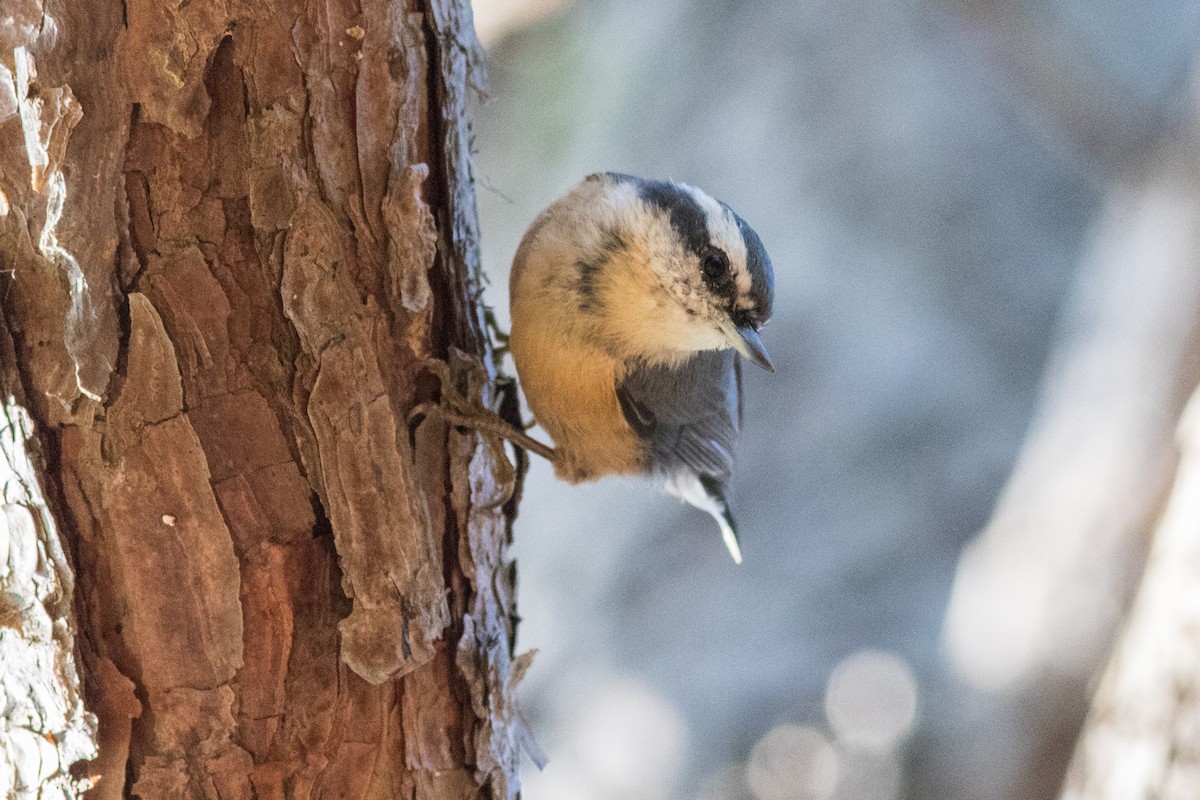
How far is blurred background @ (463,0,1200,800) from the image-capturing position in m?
2.56

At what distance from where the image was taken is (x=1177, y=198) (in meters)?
2.51

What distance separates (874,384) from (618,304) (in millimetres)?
1616

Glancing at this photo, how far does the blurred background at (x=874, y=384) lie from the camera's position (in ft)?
8.40

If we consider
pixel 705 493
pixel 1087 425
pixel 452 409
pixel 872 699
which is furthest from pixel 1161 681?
pixel 452 409

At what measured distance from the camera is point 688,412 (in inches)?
72.0

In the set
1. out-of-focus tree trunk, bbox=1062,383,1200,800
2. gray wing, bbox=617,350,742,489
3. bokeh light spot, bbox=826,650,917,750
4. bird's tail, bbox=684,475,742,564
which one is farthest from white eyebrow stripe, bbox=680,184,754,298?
bokeh light spot, bbox=826,650,917,750

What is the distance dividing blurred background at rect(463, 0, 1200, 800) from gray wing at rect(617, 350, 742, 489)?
80 centimetres

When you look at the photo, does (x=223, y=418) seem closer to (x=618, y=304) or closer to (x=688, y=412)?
(x=618, y=304)

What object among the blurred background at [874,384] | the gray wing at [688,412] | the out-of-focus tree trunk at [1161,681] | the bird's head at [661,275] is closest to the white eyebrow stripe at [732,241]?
Answer: the bird's head at [661,275]

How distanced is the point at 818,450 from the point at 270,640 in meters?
2.20

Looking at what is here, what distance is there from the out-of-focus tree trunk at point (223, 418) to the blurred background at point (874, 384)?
4.52 ft

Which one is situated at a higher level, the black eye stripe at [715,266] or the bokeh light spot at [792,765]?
the black eye stripe at [715,266]

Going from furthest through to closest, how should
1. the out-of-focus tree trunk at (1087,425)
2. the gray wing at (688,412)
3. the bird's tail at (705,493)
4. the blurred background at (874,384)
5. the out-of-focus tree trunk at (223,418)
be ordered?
the blurred background at (874,384)
the out-of-focus tree trunk at (1087,425)
the bird's tail at (705,493)
the gray wing at (688,412)
the out-of-focus tree trunk at (223,418)

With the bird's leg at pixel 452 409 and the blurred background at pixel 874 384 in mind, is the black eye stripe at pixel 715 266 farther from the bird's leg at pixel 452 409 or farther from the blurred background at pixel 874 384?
the blurred background at pixel 874 384
